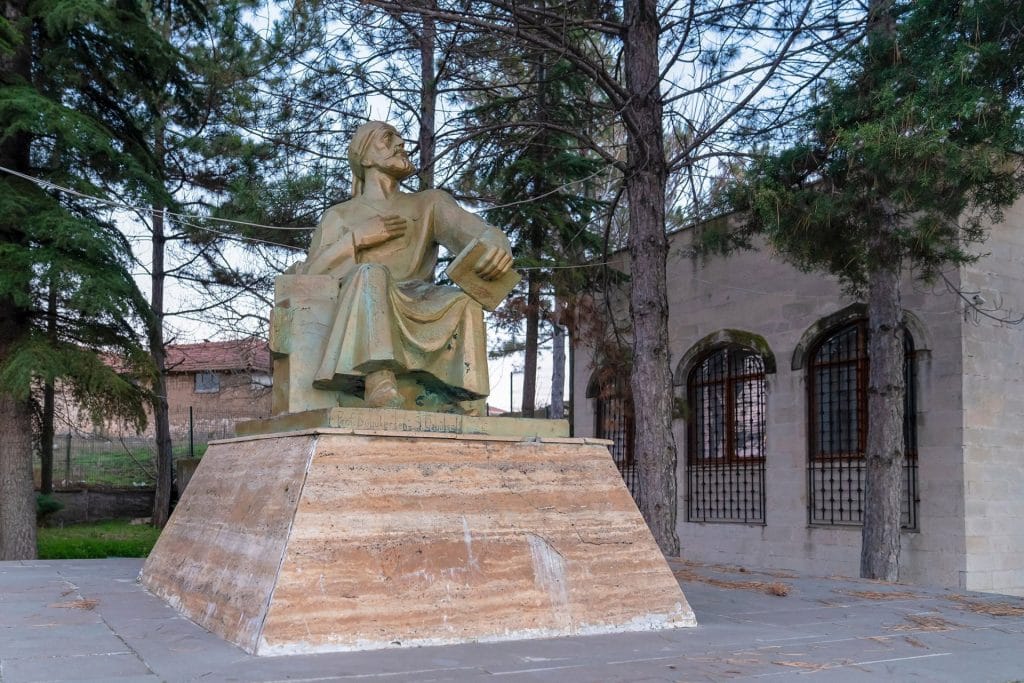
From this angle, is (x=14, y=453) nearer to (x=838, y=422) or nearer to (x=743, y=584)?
(x=743, y=584)

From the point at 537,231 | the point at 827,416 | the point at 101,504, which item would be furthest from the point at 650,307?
the point at 101,504

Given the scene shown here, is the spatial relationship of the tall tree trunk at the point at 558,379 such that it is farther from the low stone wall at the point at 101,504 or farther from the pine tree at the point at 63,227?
the pine tree at the point at 63,227

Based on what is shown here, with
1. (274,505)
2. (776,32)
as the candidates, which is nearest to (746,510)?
(776,32)

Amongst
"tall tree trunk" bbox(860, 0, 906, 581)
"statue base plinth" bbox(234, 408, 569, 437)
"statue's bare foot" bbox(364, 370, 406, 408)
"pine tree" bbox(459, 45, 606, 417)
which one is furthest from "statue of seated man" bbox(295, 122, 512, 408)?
"tall tree trunk" bbox(860, 0, 906, 581)

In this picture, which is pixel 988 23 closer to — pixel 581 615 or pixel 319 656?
pixel 581 615

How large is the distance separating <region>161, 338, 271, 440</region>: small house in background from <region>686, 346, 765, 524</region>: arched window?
5745mm

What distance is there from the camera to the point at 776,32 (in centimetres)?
856

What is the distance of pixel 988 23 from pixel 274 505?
5.46 meters

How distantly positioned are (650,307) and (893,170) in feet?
7.93

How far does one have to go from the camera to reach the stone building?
928 cm

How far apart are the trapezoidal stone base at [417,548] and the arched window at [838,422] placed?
6667mm

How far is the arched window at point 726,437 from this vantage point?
1177 cm

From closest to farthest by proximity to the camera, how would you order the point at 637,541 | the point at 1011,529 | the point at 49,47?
the point at 637,541
the point at 1011,529
the point at 49,47

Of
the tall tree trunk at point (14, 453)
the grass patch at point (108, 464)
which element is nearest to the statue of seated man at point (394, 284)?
the tall tree trunk at point (14, 453)
